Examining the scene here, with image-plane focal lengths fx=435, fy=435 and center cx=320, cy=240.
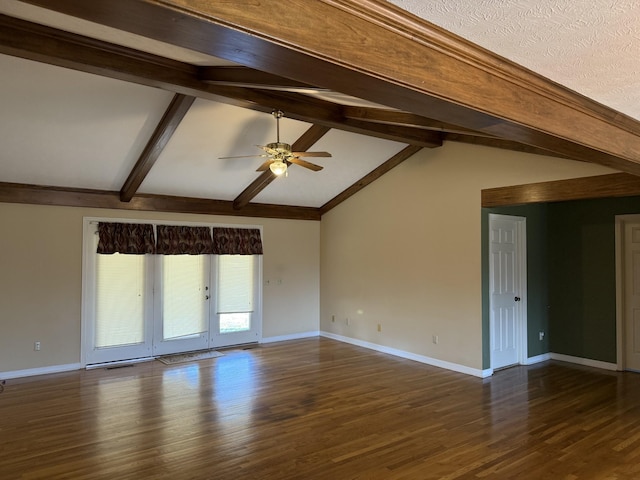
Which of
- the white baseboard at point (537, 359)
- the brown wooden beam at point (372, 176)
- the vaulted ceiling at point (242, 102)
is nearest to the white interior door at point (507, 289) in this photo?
the white baseboard at point (537, 359)

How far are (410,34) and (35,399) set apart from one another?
5489 millimetres

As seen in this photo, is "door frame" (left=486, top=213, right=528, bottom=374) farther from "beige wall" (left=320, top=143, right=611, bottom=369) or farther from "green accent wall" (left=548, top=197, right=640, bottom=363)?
"beige wall" (left=320, top=143, right=611, bottom=369)

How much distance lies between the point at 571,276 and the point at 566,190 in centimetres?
230

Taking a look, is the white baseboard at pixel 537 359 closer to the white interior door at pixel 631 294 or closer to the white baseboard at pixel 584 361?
the white baseboard at pixel 584 361

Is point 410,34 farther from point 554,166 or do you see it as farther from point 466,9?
point 554,166

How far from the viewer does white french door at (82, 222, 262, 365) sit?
6395mm

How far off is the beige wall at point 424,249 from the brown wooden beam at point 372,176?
0.10 m

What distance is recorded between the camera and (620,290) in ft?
19.8

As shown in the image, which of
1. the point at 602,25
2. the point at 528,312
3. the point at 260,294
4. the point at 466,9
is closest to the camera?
the point at 466,9

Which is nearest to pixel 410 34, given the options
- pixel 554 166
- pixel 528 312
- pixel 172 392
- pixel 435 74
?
pixel 435 74

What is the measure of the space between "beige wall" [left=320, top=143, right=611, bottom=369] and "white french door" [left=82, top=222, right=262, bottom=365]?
1.84m

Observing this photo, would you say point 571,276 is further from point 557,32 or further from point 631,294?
point 557,32

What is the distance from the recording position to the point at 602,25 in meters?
1.65

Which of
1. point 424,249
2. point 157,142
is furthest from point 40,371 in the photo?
point 424,249
